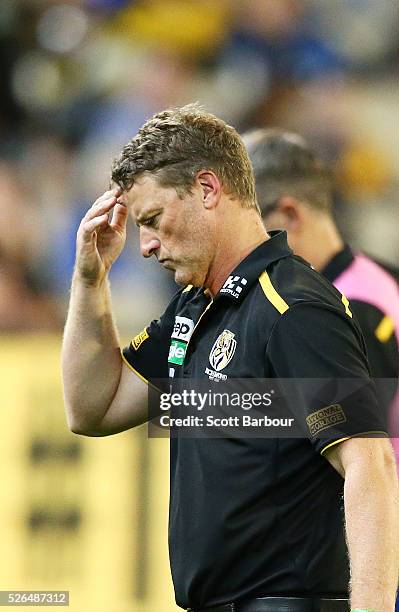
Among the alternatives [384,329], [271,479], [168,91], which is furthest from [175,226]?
[168,91]

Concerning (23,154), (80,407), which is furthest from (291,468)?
(23,154)

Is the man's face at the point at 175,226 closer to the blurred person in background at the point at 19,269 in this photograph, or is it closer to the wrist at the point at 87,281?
the wrist at the point at 87,281

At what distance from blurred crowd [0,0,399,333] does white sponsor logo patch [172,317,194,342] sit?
1.99 metres

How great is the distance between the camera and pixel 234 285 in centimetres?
193

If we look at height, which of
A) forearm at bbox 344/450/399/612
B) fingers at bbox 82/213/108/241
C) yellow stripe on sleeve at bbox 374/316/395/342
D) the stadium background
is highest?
the stadium background

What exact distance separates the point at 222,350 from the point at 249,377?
0.31 feet

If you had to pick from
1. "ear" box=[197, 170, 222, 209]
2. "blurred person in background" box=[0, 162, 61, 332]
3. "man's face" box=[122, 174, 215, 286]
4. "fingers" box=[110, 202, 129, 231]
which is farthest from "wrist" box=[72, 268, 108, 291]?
"blurred person in background" box=[0, 162, 61, 332]

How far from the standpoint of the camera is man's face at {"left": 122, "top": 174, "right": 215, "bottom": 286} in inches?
77.6

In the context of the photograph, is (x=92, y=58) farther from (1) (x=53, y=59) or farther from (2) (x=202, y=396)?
(2) (x=202, y=396)

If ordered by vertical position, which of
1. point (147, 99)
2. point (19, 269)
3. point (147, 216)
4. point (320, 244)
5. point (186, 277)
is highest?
point (147, 99)

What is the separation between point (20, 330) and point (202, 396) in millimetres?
1980

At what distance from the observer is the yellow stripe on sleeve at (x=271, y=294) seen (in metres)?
1.80

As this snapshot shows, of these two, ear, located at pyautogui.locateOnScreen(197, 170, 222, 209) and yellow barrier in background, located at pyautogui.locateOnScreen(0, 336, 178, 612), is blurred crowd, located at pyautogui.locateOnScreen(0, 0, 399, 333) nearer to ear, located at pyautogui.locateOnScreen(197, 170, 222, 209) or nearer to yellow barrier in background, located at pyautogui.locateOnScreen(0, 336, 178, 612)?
yellow barrier in background, located at pyautogui.locateOnScreen(0, 336, 178, 612)

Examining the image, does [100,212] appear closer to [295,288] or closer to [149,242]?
[149,242]
